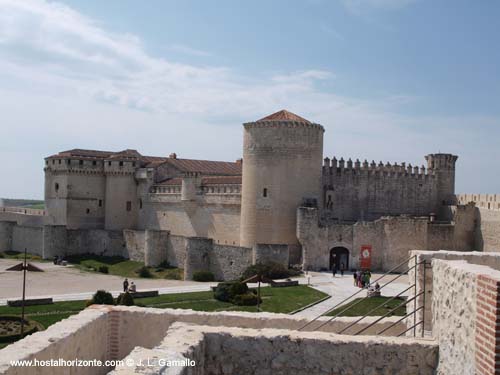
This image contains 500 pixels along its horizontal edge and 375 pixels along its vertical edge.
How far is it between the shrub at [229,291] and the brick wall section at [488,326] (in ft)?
62.2

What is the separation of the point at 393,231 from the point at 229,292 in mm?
12390

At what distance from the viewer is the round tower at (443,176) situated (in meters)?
39.6

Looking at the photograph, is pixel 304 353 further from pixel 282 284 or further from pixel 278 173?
pixel 278 173

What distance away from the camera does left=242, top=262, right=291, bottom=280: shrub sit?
97.6 feet

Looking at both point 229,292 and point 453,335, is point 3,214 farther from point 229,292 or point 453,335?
point 453,335

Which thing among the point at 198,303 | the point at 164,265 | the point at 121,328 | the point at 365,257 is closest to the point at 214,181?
the point at 164,265

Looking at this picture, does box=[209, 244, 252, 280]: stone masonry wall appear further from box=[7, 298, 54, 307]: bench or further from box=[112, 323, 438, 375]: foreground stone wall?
box=[112, 323, 438, 375]: foreground stone wall

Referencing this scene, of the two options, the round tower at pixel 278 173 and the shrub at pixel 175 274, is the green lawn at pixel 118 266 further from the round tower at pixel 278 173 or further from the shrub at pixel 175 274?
the round tower at pixel 278 173

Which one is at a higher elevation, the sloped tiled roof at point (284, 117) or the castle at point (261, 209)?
the sloped tiled roof at point (284, 117)

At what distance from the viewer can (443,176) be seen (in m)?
39.8

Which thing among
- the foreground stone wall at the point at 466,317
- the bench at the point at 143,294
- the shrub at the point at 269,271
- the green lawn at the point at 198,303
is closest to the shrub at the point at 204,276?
the shrub at the point at 269,271

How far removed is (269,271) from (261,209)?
4906mm

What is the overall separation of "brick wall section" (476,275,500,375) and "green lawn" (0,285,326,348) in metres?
16.4

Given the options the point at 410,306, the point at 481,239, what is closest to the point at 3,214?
the point at 481,239
